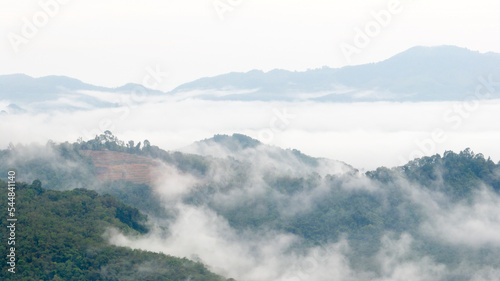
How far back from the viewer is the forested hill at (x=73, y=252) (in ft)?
169

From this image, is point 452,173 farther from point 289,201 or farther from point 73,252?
point 73,252

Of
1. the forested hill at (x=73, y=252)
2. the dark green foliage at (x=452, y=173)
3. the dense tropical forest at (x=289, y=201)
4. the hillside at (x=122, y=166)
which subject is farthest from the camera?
the hillside at (x=122, y=166)

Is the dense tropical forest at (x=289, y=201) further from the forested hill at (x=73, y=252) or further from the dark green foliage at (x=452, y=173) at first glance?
the forested hill at (x=73, y=252)

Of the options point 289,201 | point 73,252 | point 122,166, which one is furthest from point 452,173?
point 73,252

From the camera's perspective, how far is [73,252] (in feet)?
176

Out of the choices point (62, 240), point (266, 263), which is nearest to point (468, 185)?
point (266, 263)

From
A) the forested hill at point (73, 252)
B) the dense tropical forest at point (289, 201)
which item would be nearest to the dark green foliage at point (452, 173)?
the dense tropical forest at point (289, 201)

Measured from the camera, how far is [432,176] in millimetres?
79562

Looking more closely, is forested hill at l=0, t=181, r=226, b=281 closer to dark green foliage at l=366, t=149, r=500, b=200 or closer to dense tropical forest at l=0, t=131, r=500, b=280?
dense tropical forest at l=0, t=131, r=500, b=280

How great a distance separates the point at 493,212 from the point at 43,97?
140844 mm

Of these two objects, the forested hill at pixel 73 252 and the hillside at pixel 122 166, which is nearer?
the forested hill at pixel 73 252

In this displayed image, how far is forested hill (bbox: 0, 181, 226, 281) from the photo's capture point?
2024 inches

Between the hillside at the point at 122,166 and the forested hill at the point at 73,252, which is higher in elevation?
the hillside at the point at 122,166

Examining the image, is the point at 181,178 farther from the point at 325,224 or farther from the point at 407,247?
the point at 407,247
